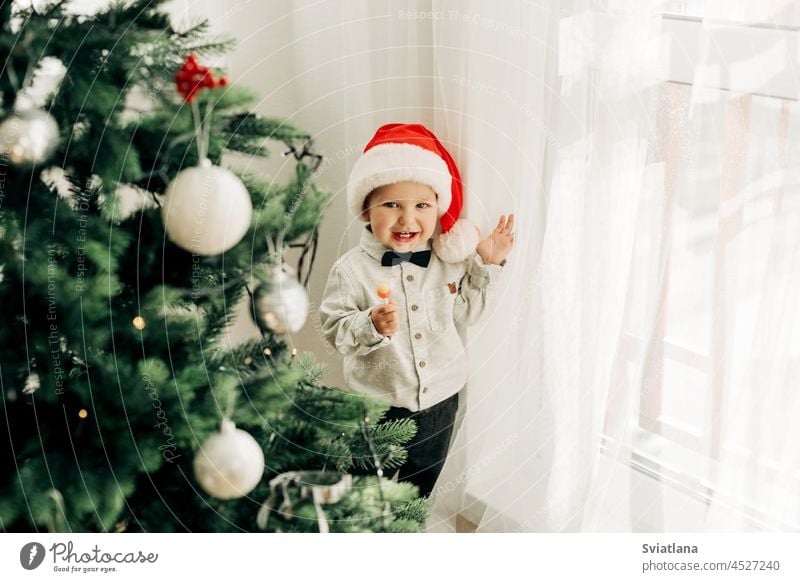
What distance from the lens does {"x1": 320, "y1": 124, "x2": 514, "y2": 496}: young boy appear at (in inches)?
33.2

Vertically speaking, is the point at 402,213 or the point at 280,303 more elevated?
the point at 402,213

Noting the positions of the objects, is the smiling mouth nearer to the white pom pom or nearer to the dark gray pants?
the white pom pom

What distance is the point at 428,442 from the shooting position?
0.95 m

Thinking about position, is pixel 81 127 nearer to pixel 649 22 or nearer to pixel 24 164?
pixel 24 164

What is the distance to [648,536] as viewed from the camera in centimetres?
77

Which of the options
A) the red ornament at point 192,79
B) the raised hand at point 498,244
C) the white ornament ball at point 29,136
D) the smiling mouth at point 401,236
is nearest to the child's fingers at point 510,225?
the raised hand at point 498,244

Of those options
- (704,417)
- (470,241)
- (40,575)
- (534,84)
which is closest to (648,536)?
(704,417)

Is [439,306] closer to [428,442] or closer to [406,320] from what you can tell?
[406,320]

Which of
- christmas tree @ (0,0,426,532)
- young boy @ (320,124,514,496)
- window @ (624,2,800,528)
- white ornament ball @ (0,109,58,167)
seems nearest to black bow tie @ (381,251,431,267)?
young boy @ (320,124,514,496)

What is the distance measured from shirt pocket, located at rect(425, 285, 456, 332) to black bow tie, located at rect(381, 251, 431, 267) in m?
0.03

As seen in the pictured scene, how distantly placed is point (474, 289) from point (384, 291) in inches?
4.4

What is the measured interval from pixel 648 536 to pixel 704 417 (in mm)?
140

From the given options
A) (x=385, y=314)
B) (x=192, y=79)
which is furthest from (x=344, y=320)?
(x=192, y=79)

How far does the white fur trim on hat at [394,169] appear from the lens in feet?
2.73
